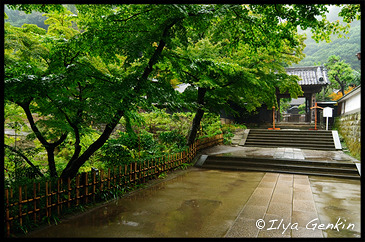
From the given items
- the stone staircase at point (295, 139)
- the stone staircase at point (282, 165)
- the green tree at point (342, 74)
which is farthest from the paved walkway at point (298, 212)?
the green tree at point (342, 74)

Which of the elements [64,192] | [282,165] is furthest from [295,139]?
[64,192]

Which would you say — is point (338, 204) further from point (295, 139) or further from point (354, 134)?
point (295, 139)

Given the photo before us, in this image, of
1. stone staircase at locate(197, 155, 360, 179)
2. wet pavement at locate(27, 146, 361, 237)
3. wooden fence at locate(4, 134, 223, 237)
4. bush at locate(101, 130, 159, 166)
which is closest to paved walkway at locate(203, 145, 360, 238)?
wet pavement at locate(27, 146, 361, 237)

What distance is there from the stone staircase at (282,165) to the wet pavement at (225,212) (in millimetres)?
1500

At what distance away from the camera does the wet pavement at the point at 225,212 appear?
418cm

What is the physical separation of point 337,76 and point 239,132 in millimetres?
21703

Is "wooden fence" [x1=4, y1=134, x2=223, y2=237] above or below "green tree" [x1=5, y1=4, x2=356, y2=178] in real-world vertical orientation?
below

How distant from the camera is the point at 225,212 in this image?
5.12 metres

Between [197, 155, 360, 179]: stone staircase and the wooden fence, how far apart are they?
331cm

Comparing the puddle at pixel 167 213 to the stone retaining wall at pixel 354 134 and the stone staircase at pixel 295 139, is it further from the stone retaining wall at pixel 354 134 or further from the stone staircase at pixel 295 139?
the stone staircase at pixel 295 139

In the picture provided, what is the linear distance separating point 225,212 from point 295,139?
13978 mm

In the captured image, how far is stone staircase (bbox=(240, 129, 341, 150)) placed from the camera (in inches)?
611

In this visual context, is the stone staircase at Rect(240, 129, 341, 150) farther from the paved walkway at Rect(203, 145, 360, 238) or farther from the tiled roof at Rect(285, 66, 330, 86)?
the tiled roof at Rect(285, 66, 330, 86)
